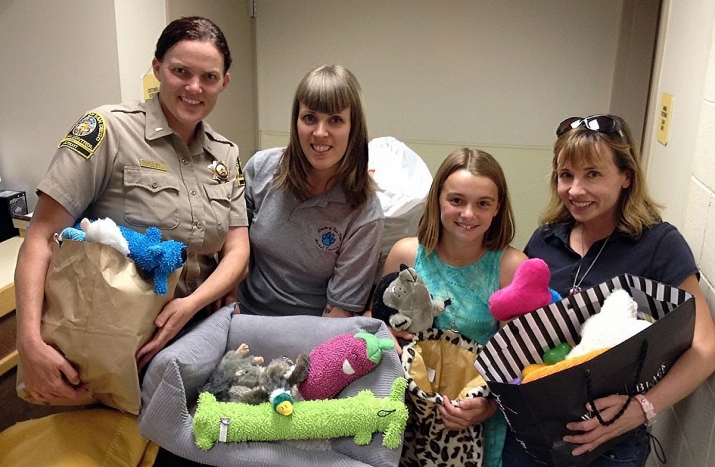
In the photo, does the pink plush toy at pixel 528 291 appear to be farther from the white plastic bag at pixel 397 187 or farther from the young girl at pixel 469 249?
the white plastic bag at pixel 397 187

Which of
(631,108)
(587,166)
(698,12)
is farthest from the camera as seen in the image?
(631,108)

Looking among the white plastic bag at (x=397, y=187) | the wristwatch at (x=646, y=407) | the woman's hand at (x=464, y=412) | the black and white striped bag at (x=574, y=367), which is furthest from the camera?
the white plastic bag at (x=397, y=187)

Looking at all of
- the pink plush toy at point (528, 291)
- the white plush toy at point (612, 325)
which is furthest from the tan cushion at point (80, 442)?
the white plush toy at point (612, 325)

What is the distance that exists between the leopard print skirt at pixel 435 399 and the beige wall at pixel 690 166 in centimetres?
53

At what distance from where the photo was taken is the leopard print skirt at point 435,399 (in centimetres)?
138

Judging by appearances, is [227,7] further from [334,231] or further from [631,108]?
[631,108]

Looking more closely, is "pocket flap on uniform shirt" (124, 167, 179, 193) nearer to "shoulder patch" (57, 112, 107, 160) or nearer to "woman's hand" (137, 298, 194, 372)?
"shoulder patch" (57, 112, 107, 160)

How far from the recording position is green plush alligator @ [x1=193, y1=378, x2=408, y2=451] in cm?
122

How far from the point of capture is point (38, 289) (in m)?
1.27

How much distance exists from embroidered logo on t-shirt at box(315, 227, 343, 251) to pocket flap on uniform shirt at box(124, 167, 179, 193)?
17.3 inches

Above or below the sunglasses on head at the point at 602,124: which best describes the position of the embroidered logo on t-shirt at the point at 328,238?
below

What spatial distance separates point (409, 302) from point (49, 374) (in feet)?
2.68

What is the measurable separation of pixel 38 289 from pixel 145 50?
1195 millimetres

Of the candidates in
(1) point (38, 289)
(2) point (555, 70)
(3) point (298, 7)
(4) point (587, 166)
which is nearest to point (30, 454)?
(1) point (38, 289)
